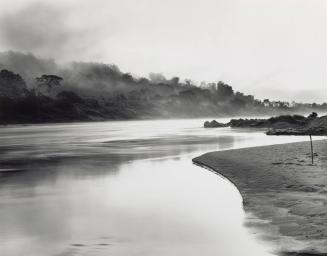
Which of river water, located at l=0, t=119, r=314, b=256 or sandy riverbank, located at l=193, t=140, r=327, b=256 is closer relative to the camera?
sandy riverbank, located at l=193, t=140, r=327, b=256

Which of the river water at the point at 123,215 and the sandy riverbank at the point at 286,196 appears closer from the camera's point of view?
the sandy riverbank at the point at 286,196

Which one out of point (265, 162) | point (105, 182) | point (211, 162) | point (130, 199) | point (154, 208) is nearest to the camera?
point (154, 208)

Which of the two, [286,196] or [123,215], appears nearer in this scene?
[123,215]

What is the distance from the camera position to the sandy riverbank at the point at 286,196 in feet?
38.9

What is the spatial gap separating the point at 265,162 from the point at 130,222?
47.0 ft

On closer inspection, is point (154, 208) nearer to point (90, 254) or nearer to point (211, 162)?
point (90, 254)

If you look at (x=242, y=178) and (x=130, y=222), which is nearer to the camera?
(x=130, y=222)

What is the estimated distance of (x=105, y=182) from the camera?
82.1 ft

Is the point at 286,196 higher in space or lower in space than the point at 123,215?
higher

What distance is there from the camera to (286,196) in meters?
17.2

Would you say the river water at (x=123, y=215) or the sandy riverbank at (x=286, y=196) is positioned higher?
the sandy riverbank at (x=286, y=196)

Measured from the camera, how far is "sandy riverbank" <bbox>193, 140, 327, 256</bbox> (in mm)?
11859

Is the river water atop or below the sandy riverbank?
below

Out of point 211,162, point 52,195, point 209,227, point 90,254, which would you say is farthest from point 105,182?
point 90,254
